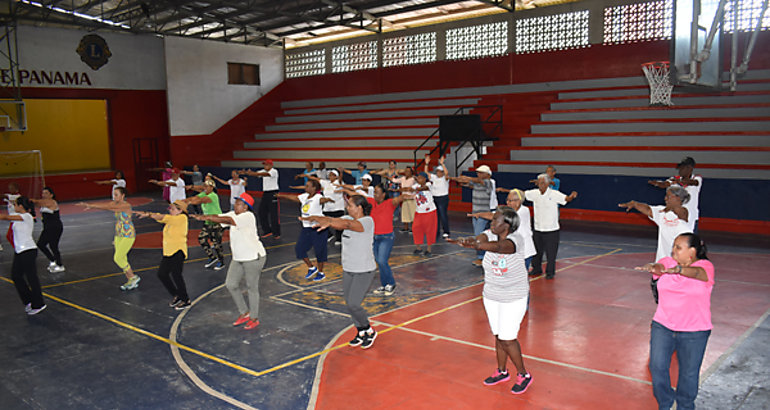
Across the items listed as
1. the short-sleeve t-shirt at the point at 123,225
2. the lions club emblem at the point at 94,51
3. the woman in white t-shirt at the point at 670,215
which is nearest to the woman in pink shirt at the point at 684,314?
the woman in white t-shirt at the point at 670,215

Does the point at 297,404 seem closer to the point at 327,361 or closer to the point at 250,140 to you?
the point at 327,361

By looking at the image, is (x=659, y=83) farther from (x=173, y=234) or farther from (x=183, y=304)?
(x=183, y=304)

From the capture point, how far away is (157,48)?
29875 mm

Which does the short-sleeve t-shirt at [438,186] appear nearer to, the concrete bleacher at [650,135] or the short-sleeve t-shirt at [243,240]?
the concrete bleacher at [650,135]

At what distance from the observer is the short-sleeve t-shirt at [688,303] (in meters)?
4.89

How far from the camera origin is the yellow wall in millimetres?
30625

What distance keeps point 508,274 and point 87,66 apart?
27.1m

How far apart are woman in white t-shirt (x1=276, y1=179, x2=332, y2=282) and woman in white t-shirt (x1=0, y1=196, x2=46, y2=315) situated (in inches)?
160

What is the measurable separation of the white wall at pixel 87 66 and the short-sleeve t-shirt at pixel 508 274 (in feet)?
85.1

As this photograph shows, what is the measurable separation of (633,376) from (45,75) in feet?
89.5

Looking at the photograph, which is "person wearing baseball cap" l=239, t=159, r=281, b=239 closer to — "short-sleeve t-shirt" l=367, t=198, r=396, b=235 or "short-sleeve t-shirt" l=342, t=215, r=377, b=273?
"short-sleeve t-shirt" l=367, t=198, r=396, b=235

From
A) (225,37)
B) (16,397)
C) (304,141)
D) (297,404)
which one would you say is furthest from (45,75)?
(297,404)

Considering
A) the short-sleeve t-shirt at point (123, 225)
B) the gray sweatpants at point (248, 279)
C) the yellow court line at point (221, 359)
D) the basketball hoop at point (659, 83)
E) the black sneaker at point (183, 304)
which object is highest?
the basketball hoop at point (659, 83)

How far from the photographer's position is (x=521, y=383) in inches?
243
